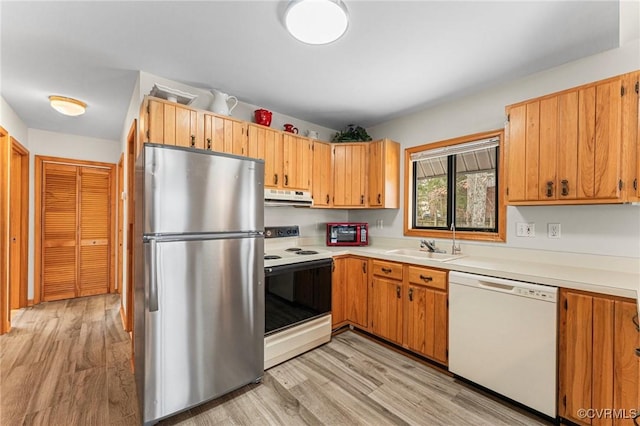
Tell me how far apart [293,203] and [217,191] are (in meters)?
1.11

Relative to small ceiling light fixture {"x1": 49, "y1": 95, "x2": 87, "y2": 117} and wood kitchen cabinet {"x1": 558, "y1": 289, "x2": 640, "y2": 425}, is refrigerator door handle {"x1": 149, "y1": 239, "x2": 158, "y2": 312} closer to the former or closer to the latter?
small ceiling light fixture {"x1": 49, "y1": 95, "x2": 87, "y2": 117}

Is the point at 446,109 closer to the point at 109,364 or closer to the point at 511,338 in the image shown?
the point at 511,338

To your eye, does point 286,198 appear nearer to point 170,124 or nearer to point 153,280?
point 170,124

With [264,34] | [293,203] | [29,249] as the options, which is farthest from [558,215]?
[29,249]

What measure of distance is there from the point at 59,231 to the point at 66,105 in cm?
234

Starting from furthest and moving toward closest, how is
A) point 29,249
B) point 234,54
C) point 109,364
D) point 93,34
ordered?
1. point 29,249
2. point 109,364
3. point 234,54
4. point 93,34

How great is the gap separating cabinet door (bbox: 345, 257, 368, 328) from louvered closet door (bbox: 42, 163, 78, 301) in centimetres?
429

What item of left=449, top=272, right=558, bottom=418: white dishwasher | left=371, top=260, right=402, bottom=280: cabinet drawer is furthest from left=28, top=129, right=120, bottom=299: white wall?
left=449, top=272, right=558, bottom=418: white dishwasher

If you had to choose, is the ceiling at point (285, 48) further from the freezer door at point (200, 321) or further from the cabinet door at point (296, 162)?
the freezer door at point (200, 321)

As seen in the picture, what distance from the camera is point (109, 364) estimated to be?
2387mm

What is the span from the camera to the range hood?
268 centimetres

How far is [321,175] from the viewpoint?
3.25 metres

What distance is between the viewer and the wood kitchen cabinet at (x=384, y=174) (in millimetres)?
3148

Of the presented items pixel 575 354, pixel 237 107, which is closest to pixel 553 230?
pixel 575 354
